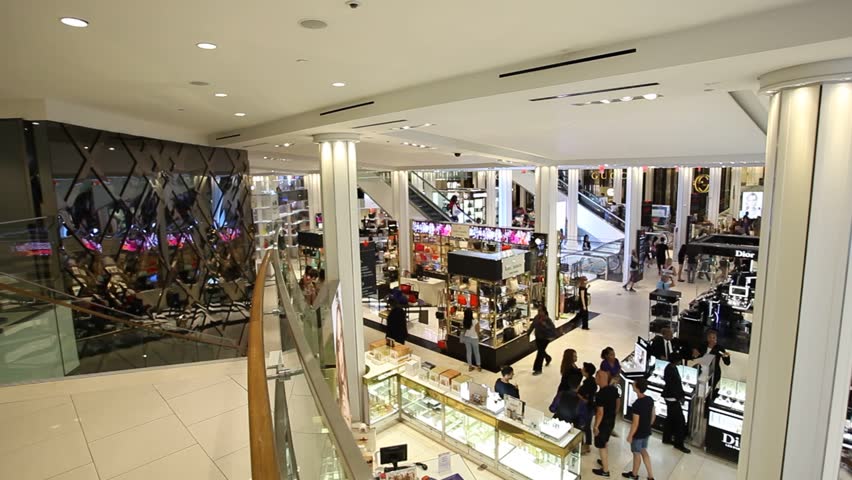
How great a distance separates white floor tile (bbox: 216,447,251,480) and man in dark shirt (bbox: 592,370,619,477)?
5.04 metres

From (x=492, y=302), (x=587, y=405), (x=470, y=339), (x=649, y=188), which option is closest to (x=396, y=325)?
(x=470, y=339)

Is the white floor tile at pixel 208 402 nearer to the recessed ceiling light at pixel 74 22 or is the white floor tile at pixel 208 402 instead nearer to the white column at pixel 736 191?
the recessed ceiling light at pixel 74 22

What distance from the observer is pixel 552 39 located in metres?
3.21

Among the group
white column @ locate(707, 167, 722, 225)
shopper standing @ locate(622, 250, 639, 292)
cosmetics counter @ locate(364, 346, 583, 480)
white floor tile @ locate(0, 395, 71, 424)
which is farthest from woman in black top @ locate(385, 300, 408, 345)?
white column @ locate(707, 167, 722, 225)

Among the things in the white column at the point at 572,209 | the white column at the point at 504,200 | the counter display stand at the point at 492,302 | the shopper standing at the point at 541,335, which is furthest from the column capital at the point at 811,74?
the white column at the point at 504,200

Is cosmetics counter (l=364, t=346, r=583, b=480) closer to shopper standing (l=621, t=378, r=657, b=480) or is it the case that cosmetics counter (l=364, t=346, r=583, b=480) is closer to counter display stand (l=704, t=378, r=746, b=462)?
shopper standing (l=621, t=378, r=657, b=480)

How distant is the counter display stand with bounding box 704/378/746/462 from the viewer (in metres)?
6.14

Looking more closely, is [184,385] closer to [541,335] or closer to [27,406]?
[27,406]

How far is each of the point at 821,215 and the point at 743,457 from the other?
74.5 inches

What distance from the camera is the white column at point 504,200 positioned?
74.8 ft

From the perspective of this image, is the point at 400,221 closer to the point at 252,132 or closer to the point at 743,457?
the point at 252,132

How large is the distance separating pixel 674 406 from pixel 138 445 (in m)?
6.80

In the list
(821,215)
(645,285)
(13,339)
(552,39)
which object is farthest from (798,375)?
(645,285)

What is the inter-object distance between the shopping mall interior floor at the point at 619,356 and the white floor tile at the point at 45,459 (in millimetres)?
4763
